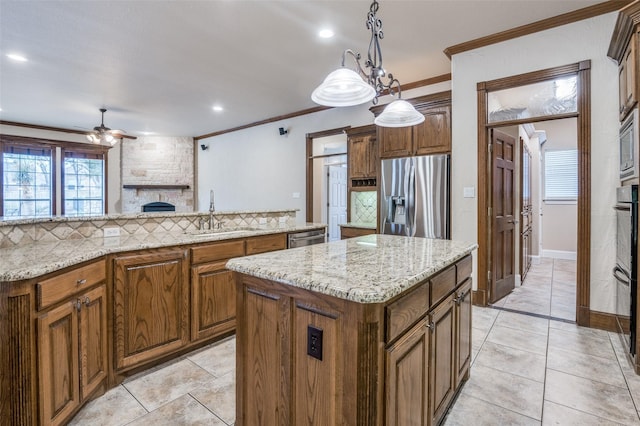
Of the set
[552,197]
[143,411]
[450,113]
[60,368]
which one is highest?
[450,113]

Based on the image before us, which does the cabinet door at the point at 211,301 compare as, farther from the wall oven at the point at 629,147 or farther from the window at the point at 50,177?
the window at the point at 50,177

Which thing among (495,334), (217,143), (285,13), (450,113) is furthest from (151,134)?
(495,334)

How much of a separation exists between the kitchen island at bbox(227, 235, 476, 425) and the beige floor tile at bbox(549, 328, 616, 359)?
1556 millimetres

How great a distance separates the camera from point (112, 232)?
243 centimetres

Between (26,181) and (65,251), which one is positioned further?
(26,181)

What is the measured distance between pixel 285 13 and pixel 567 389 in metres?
3.54

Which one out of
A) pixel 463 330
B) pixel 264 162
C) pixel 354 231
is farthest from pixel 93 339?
pixel 264 162

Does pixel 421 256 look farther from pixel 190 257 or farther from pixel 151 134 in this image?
pixel 151 134

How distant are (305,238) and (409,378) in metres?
2.32

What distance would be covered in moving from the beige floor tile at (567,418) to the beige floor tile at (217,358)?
1.91 m

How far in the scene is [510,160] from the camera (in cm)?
396

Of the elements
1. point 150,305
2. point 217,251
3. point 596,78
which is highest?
point 596,78

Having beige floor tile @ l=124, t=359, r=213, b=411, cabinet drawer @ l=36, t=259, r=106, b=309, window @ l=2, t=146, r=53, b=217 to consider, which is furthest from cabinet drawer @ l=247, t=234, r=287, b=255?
window @ l=2, t=146, r=53, b=217

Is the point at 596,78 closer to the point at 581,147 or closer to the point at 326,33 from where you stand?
the point at 581,147
